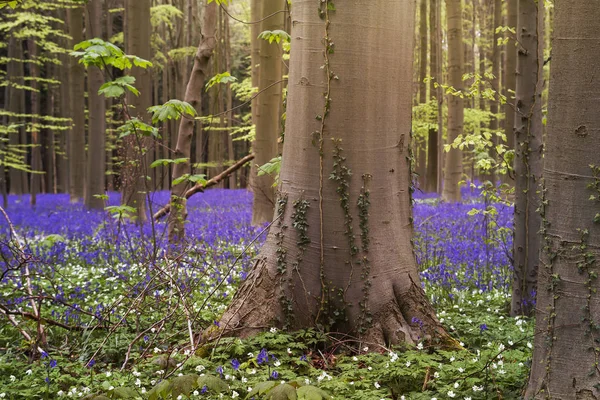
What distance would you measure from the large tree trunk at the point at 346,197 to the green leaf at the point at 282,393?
1.98 metres

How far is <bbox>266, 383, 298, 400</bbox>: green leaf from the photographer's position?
2281 mm

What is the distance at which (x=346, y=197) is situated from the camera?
4254 millimetres

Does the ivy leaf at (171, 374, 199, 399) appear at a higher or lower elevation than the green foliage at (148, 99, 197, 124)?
lower

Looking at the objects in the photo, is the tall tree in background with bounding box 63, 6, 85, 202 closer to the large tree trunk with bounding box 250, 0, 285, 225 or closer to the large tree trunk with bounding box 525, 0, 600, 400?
the large tree trunk with bounding box 250, 0, 285, 225

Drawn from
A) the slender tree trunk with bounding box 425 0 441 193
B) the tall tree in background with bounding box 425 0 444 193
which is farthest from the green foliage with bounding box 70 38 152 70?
the slender tree trunk with bounding box 425 0 441 193

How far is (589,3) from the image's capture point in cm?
276

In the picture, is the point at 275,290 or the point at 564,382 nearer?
the point at 564,382

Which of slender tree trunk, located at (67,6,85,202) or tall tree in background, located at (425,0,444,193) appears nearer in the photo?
slender tree trunk, located at (67,6,85,202)

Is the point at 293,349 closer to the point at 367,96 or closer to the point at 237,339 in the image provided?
the point at 237,339

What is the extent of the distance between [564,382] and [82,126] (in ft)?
58.2

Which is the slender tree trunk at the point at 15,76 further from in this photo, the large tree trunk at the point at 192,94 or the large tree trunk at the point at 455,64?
the large tree trunk at the point at 192,94

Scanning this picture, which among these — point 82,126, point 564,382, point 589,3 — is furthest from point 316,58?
point 82,126

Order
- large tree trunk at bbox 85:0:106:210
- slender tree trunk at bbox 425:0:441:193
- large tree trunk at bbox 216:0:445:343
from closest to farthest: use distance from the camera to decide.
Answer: large tree trunk at bbox 216:0:445:343
large tree trunk at bbox 85:0:106:210
slender tree trunk at bbox 425:0:441:193

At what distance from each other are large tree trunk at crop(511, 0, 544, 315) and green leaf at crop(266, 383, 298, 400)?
3.51 metres
